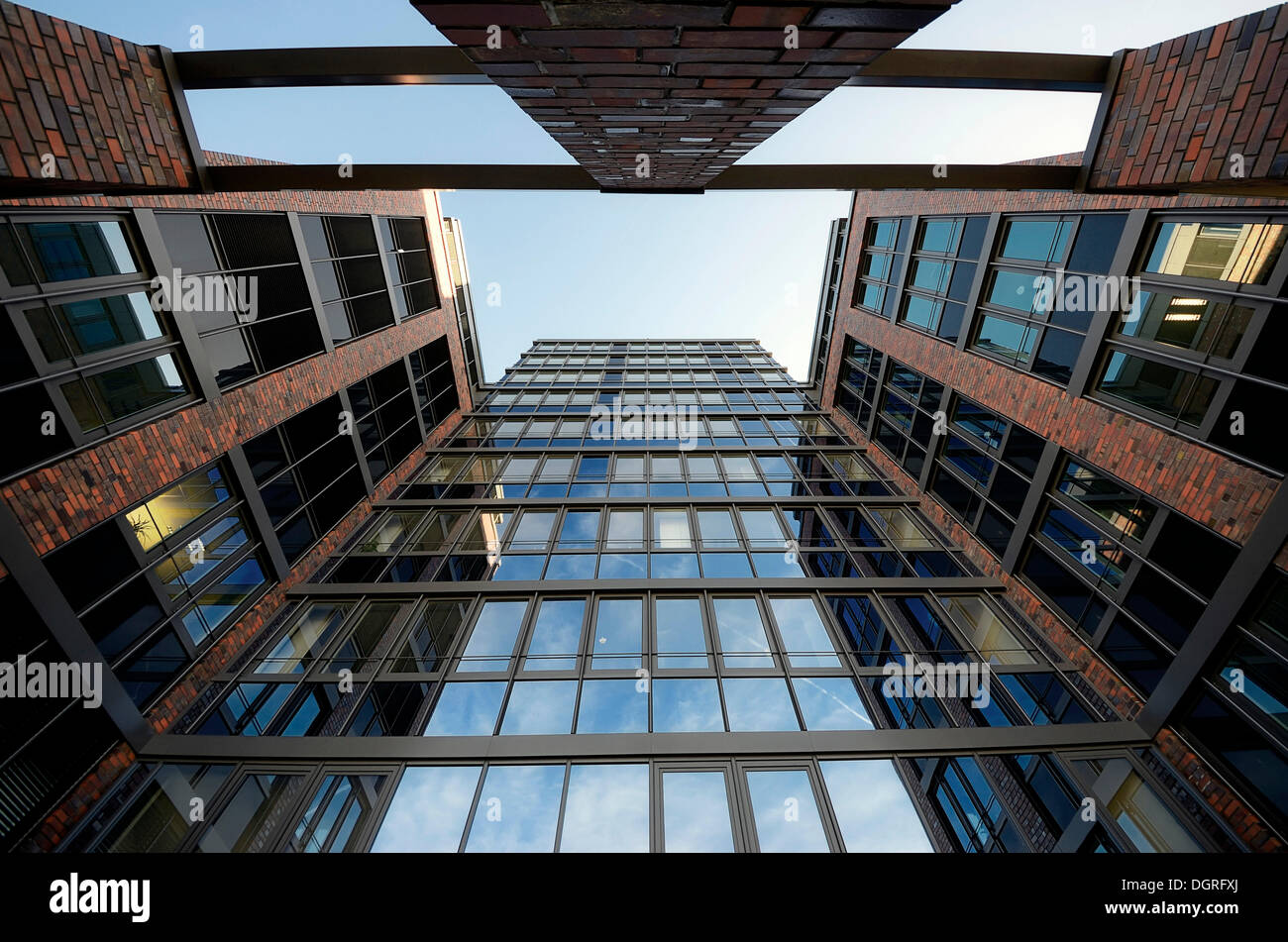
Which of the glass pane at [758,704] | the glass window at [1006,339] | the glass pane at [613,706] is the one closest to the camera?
the glass pane at [613,706]

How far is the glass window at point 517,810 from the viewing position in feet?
23.4

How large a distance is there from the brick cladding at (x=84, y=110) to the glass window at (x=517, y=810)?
8.86 metres

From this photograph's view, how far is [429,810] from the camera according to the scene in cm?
758

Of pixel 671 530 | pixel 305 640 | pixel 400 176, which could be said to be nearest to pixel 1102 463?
pixel 671 530

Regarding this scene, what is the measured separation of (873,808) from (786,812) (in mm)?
1409

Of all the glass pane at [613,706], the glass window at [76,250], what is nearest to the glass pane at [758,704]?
the glass pane at [613,706]

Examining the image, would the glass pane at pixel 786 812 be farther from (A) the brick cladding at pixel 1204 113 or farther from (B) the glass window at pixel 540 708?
(A) the brick cladding at pixel 1204 113

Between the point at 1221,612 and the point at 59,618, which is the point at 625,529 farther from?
the point at 1221,612

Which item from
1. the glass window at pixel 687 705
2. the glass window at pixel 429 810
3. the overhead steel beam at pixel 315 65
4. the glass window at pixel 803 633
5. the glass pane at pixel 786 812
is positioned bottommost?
the glass window at pixel 429 810

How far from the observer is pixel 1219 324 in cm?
823

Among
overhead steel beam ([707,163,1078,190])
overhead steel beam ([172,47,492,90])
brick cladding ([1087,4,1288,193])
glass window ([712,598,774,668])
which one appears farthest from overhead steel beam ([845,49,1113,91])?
glass window ([712,598,774,668])

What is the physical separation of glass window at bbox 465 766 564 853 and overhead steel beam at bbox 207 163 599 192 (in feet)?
28.6
